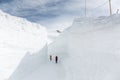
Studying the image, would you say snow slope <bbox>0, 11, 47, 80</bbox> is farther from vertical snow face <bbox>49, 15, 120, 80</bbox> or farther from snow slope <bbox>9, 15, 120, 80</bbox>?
vertical snow face <bbox>49, 15, 120, 80</bbox>

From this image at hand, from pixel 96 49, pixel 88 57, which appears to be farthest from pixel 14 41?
pixel 96 49

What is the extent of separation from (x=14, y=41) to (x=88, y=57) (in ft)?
11.9

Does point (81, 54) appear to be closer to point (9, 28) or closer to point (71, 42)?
point (71, 42)

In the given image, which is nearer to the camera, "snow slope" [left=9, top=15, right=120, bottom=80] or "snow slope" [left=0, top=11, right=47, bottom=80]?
"snow slope" [left=9, top=15, right=120, bottom=80]

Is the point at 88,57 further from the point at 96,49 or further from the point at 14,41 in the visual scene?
the point at 14,41

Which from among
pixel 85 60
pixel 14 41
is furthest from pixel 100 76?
pixel 14 41

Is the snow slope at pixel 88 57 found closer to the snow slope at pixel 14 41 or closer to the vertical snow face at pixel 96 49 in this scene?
the vertical snow face at pixel 96 49

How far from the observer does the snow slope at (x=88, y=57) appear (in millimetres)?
5449

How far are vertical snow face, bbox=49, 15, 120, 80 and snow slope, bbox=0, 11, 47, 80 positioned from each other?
2.26 meters

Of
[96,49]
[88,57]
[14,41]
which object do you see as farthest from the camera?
[14,41]

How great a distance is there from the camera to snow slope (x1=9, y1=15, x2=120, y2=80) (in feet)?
17.9

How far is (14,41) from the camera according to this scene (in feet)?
27.8

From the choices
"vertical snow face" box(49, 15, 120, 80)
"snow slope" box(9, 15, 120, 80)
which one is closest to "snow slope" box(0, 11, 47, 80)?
"snow slope" box(9, 15, 120, 80)

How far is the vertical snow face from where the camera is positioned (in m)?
5.36
